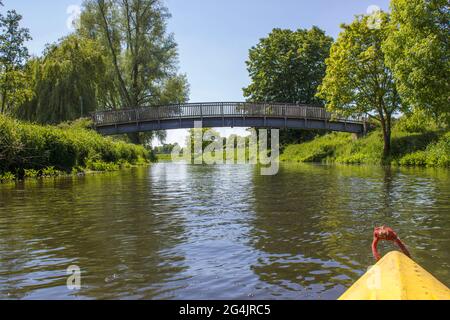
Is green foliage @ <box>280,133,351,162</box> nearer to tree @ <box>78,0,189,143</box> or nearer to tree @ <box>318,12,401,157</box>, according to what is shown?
tree @ <box>318,12,401,157</box>

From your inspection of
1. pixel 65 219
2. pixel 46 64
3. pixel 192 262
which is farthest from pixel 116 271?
pixel 46 64

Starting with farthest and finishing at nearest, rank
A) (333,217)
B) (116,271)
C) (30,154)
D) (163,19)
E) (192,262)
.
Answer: (163,19), (30,154), (333,217), (192,262), (116,271)

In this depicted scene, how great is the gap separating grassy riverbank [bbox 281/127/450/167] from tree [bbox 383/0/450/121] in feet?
12.9

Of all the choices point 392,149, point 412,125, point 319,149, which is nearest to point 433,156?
point 392,149

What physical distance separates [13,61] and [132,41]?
1968 cm

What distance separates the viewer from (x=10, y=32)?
3309 centimetres

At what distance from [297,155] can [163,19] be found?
22.0 m

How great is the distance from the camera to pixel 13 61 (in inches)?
1325

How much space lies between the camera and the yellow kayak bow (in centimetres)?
330

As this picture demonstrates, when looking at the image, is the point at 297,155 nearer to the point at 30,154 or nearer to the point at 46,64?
the point at 46,64

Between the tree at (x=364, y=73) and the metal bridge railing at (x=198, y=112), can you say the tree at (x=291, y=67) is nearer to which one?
the metal bridge railing at (x=198, y=112)

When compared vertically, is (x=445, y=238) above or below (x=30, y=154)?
below

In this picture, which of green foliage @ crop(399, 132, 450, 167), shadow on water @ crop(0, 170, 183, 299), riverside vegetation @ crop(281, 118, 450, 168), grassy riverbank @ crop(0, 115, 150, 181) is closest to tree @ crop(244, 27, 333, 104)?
riverside vegetation @ crop(281, 118, 450, 168)

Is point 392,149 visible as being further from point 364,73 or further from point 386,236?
point 386,236
